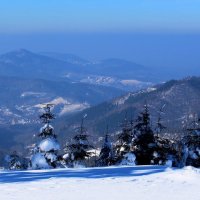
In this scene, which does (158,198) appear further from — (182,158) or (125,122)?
(125,122)

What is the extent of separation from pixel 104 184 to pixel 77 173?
2.50 meters

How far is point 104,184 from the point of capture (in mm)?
18000

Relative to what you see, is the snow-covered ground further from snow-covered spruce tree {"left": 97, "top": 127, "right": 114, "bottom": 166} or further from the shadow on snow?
snow-covered spruce tree {"left": 97, "top": 127, "right": 114, "bottom": 166}

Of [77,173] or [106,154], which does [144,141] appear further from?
[77,173]

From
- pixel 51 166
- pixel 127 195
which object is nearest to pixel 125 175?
pixel 127 195

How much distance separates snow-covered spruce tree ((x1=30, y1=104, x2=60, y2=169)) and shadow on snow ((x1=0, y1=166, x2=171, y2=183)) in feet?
26.7

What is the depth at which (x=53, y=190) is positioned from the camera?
16.8 m

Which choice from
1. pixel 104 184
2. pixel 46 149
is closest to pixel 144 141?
pixel 46 149

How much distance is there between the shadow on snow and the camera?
1911cm

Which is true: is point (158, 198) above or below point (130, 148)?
below

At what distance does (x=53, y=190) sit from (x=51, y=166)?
13541 millimetres

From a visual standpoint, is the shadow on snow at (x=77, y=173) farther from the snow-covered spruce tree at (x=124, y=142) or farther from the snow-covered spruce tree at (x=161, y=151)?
the snow-covered spruce tree at (x=161, y=151)

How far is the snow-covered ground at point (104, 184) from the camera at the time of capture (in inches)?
634

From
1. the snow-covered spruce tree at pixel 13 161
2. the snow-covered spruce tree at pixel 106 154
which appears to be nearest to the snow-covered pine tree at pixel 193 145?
the snow-covered spruce tree at pixel 106 154
